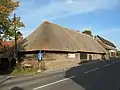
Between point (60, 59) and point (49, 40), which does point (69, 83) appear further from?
point (49, 40)

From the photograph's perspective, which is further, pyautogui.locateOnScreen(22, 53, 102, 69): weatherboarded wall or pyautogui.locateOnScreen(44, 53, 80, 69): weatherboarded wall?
pyautogui.locateOnScreen(44, 53, 80, 69): weatherboarded wall

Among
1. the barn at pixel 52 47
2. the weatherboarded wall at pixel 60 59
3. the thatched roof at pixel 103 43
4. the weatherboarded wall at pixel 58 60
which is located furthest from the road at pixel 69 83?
the thatched roof at pixel 103 43

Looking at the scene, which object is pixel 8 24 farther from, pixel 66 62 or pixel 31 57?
pixel 66 62

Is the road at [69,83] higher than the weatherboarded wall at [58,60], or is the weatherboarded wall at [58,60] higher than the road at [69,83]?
the weatherboarded wall at [58,60]

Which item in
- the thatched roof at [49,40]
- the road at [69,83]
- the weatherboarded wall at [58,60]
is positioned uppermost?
the thatched roof at [49,40]

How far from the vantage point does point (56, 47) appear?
148 feet

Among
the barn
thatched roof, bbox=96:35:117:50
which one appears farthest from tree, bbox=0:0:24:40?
thatched roof, bbox=96:35:117:50

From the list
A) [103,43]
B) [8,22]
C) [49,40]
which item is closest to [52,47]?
[49,40]

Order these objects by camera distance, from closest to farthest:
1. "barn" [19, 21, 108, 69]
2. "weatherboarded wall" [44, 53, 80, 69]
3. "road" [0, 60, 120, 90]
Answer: "road" [0, 60, 120, 90], "weatherboarded wall" [44, 53, 80, 69], "barn" [19, 21, 108, 69]

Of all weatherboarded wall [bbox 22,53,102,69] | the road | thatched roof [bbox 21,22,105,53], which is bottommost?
the road

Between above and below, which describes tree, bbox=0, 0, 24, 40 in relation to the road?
above

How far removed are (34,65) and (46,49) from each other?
308 centimetres

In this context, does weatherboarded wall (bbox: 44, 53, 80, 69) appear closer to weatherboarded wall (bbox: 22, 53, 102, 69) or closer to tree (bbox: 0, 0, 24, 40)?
weatherboarded wall (bbox: 22, 53, 102, 69)

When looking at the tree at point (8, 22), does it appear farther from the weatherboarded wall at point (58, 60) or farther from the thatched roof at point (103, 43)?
the thatched roof at point (103, 43)
